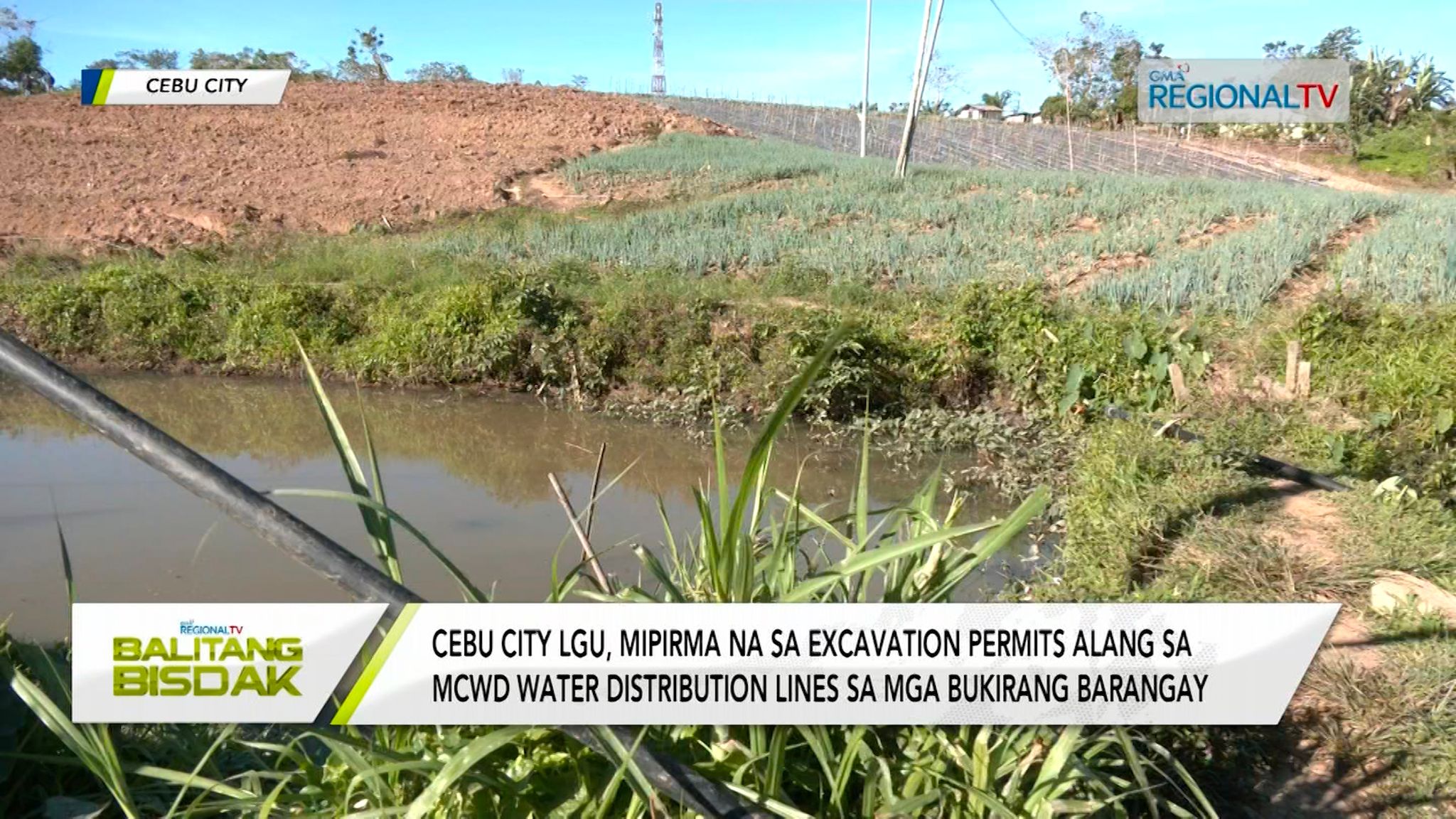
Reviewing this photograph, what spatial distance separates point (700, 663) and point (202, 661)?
0.81 m

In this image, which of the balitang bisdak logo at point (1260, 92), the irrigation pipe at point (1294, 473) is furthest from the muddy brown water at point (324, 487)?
the balitang bisdak logo at point (1260, 92)

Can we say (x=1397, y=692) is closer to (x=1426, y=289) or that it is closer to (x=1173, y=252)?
(x=1426, y=289)

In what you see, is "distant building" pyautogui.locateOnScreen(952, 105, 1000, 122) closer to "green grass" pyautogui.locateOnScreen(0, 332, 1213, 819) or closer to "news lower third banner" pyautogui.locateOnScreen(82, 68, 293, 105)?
"news lower third banner" pyautogui.locateOnScreen(82, 68, 293, 105)

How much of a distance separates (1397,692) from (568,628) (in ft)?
7.81

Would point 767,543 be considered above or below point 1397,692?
above

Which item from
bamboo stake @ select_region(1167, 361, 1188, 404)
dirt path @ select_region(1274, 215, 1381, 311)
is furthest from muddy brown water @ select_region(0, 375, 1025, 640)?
dirt path @ select_region(1274, 215, 1381, 311)

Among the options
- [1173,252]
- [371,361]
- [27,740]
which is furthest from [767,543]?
[1173,252]

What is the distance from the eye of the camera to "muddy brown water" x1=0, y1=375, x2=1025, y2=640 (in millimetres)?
3998

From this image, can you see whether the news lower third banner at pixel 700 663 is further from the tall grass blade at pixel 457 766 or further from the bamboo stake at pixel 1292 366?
the bamboo stake at pixel 1292 366

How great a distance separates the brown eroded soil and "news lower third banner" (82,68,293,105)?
0.23 meters

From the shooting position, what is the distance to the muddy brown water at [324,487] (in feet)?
13.1

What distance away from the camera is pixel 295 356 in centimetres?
760

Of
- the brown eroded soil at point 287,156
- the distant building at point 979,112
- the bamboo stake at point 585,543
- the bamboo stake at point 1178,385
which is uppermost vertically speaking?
the distant building at point 979,112

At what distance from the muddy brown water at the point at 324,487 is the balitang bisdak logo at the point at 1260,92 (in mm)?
12936
